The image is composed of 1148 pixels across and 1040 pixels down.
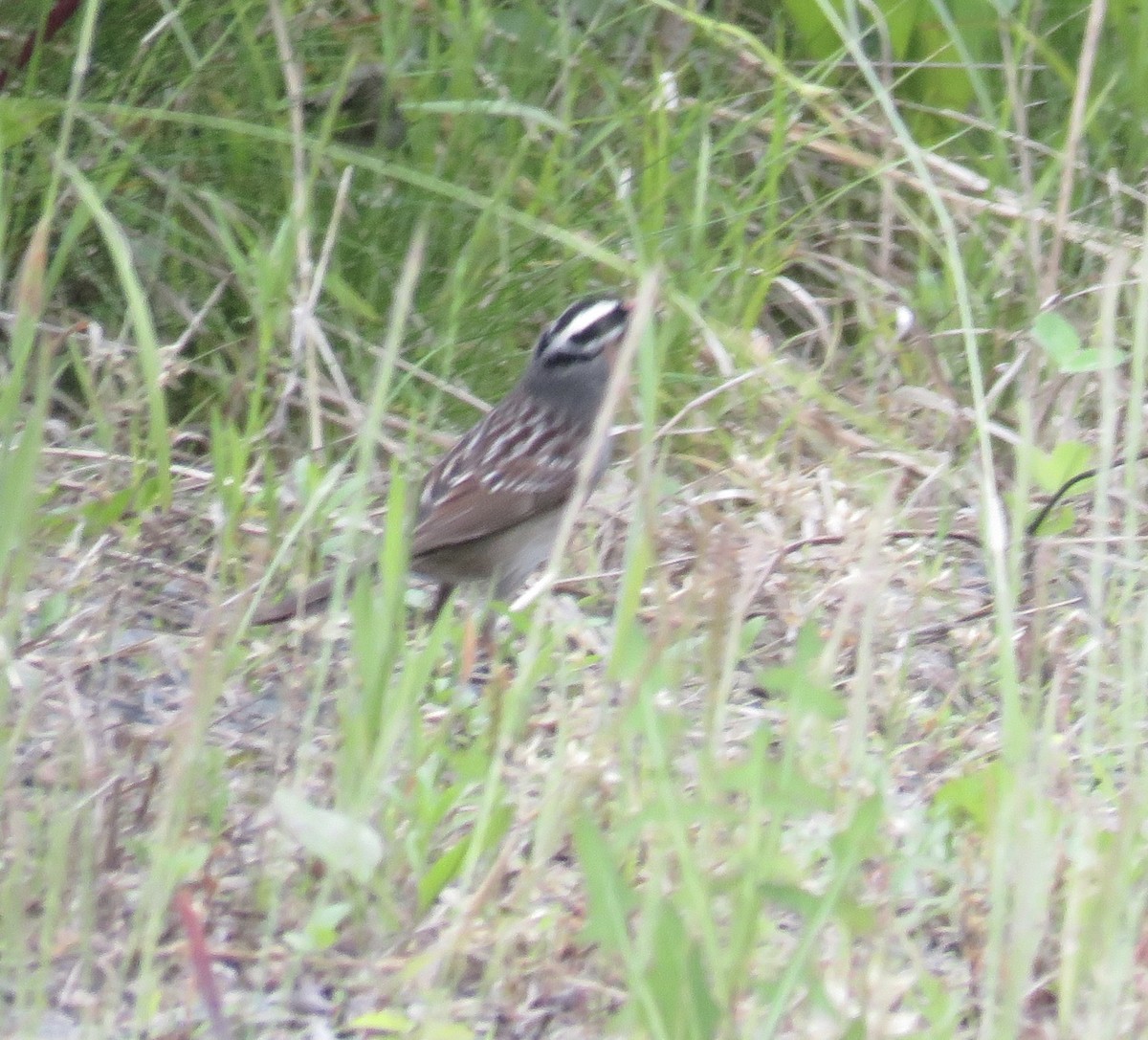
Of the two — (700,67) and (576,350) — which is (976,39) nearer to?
(700,67)

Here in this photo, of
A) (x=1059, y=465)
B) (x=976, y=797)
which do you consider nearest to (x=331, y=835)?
(x=976, y=797)

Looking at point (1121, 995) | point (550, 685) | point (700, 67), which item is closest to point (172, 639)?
point (550, 685)

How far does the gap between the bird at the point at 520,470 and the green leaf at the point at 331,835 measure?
5.53 feet

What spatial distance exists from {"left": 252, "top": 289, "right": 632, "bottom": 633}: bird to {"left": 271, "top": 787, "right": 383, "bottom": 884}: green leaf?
1685mm

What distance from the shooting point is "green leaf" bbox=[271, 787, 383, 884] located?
104 inches

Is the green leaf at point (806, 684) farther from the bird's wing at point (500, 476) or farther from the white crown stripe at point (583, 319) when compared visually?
the white crown stripe at point (583, 319)

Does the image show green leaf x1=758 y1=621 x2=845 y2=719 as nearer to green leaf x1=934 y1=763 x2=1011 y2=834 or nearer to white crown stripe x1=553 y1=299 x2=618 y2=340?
green leaf x1=934 y1=763 x2=1011 y2=834

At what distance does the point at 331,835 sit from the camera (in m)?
2.66

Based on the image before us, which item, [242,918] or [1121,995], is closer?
[1121,995]

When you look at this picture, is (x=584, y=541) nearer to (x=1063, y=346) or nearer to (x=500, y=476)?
(x=500, y=476)

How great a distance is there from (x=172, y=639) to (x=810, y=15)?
2.61 m

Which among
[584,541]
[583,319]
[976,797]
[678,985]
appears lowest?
[584,541]

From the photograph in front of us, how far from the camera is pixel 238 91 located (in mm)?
5141

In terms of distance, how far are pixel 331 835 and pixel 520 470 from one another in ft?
6.57
